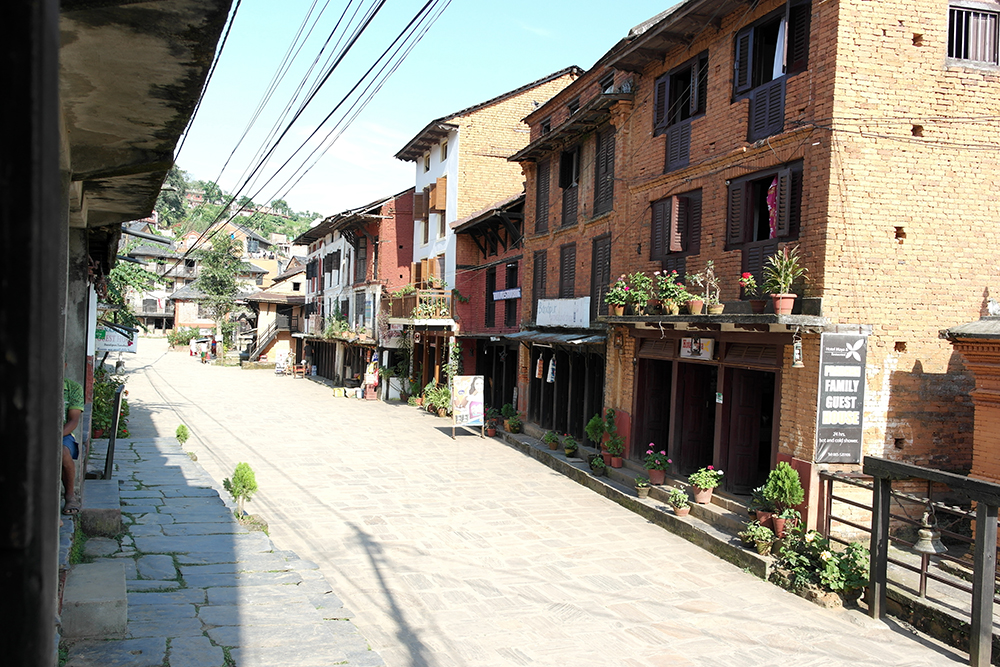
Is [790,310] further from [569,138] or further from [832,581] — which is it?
[569,138]

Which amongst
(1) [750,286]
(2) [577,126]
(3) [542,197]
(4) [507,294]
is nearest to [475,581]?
(1) [750,286]

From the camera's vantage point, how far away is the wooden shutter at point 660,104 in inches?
591

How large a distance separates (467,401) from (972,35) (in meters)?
15.1

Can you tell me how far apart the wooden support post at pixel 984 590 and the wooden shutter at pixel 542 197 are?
15397 millimetres

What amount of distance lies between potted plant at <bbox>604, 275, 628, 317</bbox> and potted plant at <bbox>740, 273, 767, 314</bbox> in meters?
3.42

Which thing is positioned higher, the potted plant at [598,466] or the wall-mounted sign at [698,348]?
the wall-mounted sign at [698,348]

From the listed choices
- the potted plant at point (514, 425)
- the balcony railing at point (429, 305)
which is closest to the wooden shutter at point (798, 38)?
the potted plant at point (514, 425)

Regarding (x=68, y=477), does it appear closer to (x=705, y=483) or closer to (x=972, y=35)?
(x=705, y=483)

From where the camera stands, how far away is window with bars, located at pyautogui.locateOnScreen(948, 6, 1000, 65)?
10.8 metres

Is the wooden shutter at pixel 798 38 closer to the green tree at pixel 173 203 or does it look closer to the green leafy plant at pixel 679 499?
the green leafy plant at pixel 679 499

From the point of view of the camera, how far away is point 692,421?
14578mm

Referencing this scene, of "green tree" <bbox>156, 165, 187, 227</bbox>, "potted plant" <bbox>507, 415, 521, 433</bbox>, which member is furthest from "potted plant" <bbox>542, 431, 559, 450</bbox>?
"green tree" <bbox>156, 165, 187, 227</bbox>

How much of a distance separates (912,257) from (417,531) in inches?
354

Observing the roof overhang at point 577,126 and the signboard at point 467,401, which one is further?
the signboard at point 467,401
